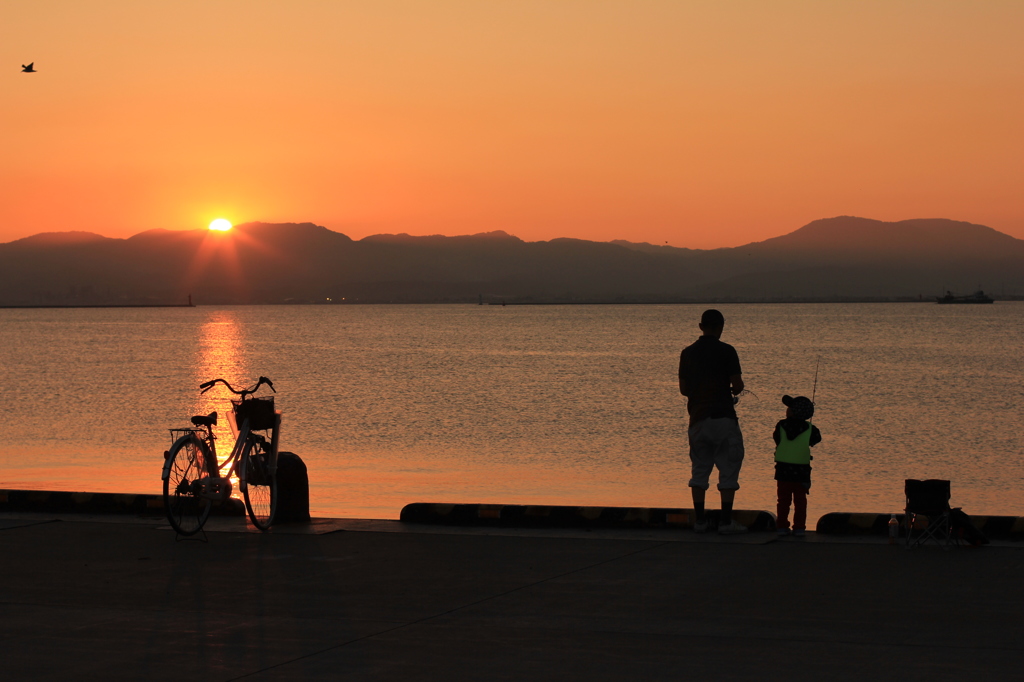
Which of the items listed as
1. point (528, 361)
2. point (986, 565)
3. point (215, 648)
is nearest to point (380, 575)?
point (215, 648)

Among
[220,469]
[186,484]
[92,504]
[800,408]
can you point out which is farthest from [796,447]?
[92,504]

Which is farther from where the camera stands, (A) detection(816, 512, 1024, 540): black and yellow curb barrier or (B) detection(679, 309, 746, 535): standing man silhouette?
(B) detection(679, 309, 746, 535): standing man silhouette

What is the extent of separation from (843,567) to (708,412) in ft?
6.75

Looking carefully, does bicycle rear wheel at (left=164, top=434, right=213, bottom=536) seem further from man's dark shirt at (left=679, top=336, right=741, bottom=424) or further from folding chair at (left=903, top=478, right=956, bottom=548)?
folding chair at (left=903, top=478, right=956, bottom=548)

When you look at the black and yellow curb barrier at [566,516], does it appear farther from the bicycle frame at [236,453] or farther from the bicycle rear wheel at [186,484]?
the bicycle rear wheel at [186,484]

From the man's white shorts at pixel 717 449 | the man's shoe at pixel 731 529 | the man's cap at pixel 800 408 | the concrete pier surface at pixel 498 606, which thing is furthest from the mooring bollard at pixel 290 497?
the man's cap at pixel 800 408

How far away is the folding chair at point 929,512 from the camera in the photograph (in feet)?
29.2

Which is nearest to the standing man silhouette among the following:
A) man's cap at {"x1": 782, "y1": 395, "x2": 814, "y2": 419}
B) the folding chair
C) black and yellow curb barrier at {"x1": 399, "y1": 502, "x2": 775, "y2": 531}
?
black and yellow curb barrier at {"x1": 399, "y1": 502, "x2": 775, "y2": 531}

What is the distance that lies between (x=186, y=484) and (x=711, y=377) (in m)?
4.38

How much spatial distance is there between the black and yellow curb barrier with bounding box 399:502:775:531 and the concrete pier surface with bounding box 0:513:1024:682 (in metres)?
0.21

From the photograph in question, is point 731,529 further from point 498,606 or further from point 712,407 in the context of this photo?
point 498,606

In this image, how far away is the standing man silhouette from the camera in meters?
9.82

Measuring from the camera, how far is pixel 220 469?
10023mm

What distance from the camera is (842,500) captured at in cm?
2155
